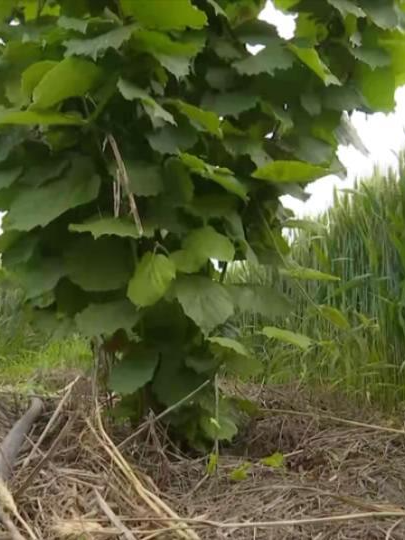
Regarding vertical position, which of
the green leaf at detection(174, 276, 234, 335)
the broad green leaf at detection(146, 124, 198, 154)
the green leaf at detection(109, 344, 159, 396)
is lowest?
the green leaf at detection(109, 344, 159, 396)

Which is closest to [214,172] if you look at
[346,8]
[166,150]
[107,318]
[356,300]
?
[166,150]

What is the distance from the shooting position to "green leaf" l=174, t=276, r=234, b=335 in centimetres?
137

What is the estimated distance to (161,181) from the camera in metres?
Result: 1.48

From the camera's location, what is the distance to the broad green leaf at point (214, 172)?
4.59ft

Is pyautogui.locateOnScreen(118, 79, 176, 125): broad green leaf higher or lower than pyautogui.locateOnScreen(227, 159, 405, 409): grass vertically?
higher

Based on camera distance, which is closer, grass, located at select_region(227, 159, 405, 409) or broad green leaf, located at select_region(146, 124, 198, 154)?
broad green leaf, located at select_region(146, 124, 198, 154)

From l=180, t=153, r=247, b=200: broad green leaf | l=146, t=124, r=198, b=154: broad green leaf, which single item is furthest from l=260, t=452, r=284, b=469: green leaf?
l=146, t=124, r=198, b=154: broad green leaf

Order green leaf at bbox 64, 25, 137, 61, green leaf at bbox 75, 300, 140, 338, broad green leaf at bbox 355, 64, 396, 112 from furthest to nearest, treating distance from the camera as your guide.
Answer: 1. broad green leaf at bbox 355, 64, 396, 112
2. green leaf at bbox 75, 300, 140, 338
3. green leaf at bbox 64, 25, 137, 61

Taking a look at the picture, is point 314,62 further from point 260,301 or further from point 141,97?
point 260,301

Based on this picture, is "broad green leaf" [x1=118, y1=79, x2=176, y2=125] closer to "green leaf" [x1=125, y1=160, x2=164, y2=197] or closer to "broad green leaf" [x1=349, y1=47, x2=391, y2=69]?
"green leaf" [x1=125, y1=160, x2=164, y2=197]

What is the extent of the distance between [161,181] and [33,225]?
0.24 m

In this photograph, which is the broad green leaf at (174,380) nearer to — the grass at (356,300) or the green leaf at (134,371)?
the green leaf at (134,371)

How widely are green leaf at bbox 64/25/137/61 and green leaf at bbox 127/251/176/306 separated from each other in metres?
0.34

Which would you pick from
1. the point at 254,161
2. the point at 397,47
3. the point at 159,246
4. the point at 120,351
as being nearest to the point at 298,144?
the point at 254,161
